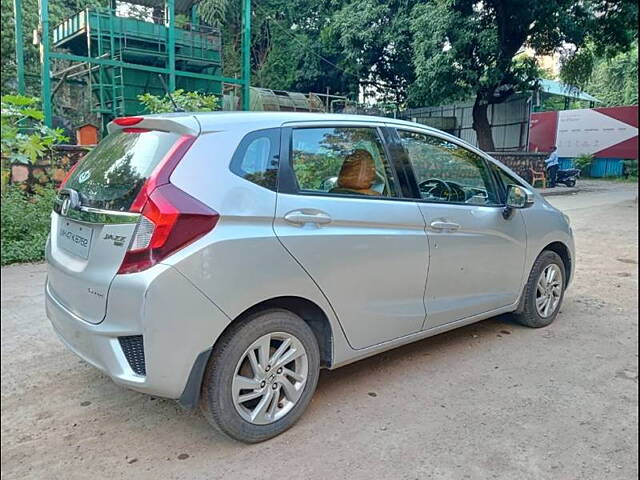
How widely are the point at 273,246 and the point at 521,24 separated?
8.92 metres

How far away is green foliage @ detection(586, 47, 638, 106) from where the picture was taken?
12.1 feet

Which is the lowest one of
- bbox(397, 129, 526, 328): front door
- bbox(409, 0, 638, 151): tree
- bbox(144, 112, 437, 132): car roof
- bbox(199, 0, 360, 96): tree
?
bbox(397, 129, 526, 328): front door

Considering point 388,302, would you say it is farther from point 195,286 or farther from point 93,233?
point 93,233

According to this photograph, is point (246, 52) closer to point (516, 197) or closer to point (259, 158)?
point (516, 197)

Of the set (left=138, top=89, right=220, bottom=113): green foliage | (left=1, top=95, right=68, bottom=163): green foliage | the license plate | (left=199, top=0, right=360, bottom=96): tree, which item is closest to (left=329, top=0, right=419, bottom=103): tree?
(left=199, top=0, right=360, bottom=96): tree

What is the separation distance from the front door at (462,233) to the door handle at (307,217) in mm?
756

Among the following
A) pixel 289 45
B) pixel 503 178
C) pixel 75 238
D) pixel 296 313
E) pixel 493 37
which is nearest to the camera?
pixel 75 238

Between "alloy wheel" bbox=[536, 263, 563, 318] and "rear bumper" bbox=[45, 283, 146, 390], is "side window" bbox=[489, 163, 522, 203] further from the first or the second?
"rear bumper" bbox=[45, 283, 146, 390]

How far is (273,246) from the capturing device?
2207 mm

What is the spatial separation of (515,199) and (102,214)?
8.71 feet

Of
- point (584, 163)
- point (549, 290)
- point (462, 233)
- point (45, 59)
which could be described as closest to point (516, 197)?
point (462, 233)

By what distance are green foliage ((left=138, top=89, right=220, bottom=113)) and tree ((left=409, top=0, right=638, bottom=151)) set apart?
3.06 meters

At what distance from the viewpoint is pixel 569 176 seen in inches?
466

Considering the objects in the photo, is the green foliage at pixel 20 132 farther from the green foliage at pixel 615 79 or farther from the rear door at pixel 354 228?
the green foliage at pixel 615 79
